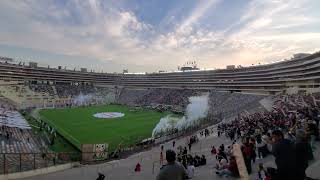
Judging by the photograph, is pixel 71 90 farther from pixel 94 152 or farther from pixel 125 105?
pixel 94 152

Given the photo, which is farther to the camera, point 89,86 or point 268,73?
point 89,86

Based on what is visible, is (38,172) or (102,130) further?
(102,130)

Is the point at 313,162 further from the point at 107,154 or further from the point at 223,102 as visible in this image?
the point at 223,102

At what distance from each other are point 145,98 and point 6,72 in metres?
49.7

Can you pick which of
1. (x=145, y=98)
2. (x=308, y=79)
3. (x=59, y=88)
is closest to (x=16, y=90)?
(x=59, y=88)

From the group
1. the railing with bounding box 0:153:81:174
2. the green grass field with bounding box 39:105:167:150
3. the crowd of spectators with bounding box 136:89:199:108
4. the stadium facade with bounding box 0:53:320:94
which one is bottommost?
the green grass field with bounding box 39:105:167:150

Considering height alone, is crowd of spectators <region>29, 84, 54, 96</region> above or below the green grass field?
above

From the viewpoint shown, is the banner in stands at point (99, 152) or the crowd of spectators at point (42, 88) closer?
the banner in stands at point (99, 152)

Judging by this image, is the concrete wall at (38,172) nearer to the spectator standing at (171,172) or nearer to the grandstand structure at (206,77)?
the spectator standing at (171,172)

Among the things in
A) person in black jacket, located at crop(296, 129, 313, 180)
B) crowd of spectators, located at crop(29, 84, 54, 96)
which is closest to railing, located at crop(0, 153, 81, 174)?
person in black jacket, located at crop(296, 129, 313, 180)

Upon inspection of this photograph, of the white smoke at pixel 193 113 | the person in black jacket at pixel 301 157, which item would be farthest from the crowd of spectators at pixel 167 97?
the person in black jacket at pixel 301 157

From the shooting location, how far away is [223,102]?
8131cm

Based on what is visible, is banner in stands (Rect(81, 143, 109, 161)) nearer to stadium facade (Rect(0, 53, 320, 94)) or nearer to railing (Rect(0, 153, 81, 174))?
railing (Rect(0, 153, 81, 174))

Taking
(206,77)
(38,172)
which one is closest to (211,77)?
(206,77)
